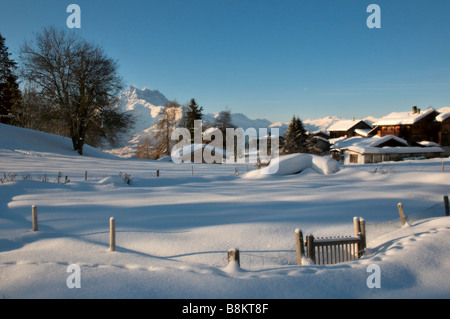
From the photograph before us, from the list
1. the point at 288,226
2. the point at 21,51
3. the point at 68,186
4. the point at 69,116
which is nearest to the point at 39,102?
the point at 69,116

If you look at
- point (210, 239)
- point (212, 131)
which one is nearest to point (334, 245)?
point (210, 239)

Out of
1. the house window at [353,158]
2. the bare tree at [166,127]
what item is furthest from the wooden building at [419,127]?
the bare tree at [166,127]

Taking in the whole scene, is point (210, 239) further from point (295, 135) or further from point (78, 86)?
point (295, 135)

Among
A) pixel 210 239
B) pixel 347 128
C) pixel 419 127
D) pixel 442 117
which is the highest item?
pixel 442 117

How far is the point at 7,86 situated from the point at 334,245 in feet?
158

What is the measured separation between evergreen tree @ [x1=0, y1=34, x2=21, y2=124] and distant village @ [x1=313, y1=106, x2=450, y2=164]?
49498mm

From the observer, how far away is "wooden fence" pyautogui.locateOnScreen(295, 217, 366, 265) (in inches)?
224

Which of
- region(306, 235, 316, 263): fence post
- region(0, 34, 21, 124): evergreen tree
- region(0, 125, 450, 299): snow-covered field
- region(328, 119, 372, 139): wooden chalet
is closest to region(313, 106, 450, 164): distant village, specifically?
region(328, 119, 372, 139): wooden chalet

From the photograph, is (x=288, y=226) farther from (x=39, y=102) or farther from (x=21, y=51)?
(x=21, y=51)

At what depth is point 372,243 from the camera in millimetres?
6953

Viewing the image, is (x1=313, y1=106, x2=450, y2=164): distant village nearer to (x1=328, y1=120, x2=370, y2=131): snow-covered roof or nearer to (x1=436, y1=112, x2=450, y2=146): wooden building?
(x1=436, y1=112, x2=450, y2=146): wooden building

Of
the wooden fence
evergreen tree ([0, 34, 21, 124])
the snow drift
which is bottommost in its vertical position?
the wooden fence

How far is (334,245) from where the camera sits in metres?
5.97

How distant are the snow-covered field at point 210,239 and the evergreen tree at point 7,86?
31.0 m
